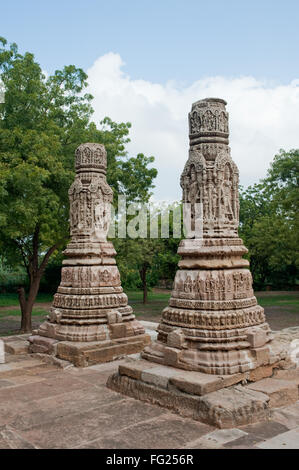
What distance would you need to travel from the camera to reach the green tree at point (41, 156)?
10.5m

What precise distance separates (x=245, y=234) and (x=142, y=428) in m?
27.1

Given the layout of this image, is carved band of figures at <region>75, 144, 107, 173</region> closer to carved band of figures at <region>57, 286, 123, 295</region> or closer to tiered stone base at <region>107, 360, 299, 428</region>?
carved band of figures at <region>57, 286, 123, 295</region>

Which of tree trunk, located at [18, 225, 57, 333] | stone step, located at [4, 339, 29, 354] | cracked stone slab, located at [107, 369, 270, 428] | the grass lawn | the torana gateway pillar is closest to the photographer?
cracked stone slab, located at [107, 369, 270, 428]

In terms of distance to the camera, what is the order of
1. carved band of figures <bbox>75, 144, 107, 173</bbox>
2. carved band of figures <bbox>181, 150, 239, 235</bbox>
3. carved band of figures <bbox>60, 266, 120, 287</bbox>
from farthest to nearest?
carved band of figures <bbox>75, 144, 107, 173</bbox>
carved band of figures <bbox>60, 266, 120, 287</bbox>
carved band of figures <bbox>181, 150, 239, 235</bbox>

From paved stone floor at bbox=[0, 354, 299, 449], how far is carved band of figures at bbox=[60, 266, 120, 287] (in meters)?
2.13

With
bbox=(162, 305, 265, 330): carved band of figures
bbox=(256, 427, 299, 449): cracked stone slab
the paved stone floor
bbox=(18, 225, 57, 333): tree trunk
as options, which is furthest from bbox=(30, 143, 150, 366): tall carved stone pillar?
bbox=(18, 225, 57, 333): tree trunk

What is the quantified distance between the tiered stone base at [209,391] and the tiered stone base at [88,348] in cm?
133

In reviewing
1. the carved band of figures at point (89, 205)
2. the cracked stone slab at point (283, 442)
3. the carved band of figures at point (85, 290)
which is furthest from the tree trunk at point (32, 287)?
the cracked stone slab at point (283, 442)

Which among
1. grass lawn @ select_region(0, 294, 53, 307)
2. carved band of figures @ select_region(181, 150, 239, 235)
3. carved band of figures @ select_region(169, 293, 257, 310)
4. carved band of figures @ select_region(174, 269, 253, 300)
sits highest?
carved band of figures @ select_region(181, 150, 239, 235)

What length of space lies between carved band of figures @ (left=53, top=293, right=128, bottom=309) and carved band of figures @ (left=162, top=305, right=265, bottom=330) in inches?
84.9

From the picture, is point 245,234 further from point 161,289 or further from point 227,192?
point 227,192

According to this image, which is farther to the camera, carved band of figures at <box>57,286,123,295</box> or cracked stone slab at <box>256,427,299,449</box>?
carved band of figures at <box>57,286,123,295</box>

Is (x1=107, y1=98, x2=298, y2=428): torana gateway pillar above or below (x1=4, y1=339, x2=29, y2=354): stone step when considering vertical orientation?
above

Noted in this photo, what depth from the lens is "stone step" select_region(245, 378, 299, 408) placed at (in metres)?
4.45
